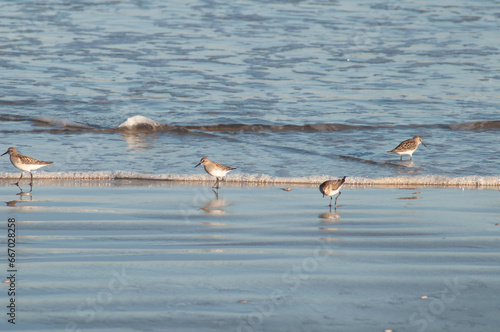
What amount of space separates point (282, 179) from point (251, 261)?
12.7ft

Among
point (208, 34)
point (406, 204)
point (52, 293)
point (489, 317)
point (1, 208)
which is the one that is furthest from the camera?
point (208, 34)

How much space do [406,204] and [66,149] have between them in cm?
587

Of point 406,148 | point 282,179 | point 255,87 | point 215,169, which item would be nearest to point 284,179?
point 282,179

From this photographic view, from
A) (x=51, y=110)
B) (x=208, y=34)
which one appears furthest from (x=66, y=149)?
(x=208, y=34)

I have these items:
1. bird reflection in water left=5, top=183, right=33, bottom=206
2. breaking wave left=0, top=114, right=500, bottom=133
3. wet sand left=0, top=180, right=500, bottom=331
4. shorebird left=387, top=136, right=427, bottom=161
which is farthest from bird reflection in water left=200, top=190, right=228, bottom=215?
breaking wave left=0, top=114, right=500, bottom=133

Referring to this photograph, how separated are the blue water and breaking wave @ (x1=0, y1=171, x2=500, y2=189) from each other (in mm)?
396

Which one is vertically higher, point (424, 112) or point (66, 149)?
point (424, 112)

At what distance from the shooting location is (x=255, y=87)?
16.6 meters

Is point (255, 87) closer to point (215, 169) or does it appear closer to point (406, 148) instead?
point (406, 148)

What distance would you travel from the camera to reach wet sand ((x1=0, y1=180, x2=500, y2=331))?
452cm

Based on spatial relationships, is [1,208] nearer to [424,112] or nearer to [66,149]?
[66,149]

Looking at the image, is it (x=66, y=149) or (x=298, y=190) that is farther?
(x=66, y=149)

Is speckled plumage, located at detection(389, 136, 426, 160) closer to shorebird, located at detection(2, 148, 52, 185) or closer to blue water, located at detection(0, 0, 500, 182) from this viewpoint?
blue water, located at detection(0, 0, 500, 182)

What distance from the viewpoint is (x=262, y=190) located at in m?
8.86
